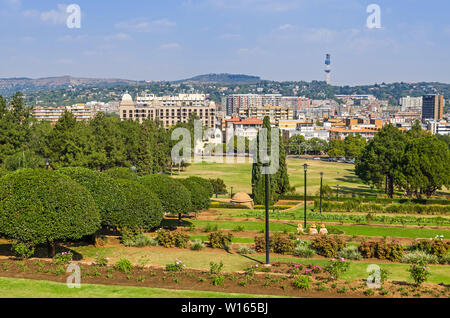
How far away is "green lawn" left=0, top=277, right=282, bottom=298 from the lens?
49.1 feet

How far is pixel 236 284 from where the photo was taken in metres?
16.6

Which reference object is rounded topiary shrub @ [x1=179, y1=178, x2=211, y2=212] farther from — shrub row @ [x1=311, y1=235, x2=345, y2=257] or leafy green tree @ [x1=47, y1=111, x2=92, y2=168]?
leafy green tree @ [x1=47, y1=111, x2=92, y2=168]

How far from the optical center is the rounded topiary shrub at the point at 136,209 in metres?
24.2

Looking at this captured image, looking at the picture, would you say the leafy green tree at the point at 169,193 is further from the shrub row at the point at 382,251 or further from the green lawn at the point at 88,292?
the green lawn at the point at 88,292

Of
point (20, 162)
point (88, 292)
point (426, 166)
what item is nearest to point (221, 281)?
point (88, 292)

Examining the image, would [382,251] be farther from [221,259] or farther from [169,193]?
[169,193]

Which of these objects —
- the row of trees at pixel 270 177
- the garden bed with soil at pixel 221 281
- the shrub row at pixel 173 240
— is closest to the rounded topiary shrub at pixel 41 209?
the garden bed with soil at pixel 221 281

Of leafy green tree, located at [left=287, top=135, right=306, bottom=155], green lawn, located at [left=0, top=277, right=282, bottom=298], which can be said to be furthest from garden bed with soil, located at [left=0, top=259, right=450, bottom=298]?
leafy green tree, located at [left=287, top=135, right=306, bottom=155]

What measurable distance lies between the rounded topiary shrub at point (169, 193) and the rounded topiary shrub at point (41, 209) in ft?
28.1

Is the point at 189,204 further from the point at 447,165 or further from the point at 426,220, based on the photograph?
the point at 447,165

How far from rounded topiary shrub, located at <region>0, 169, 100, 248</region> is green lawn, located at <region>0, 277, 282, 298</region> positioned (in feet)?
9.57

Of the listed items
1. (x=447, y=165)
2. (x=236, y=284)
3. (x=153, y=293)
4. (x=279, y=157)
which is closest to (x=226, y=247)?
(x=236, y=284)

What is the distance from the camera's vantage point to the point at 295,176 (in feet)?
261

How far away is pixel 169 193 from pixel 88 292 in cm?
1373
